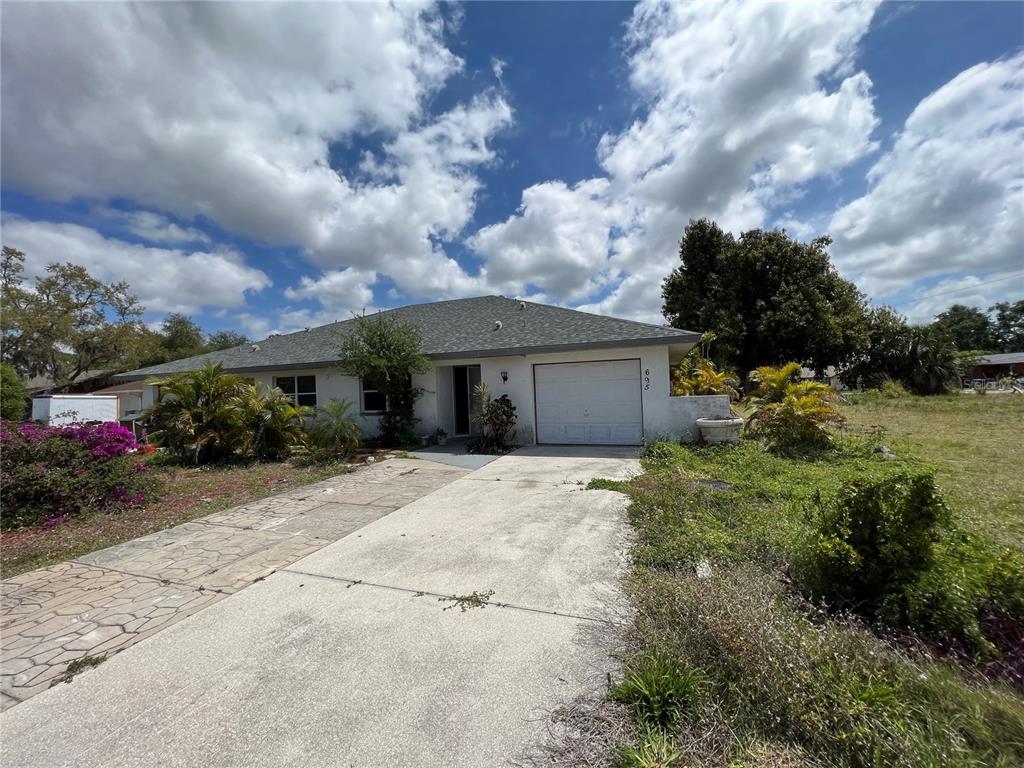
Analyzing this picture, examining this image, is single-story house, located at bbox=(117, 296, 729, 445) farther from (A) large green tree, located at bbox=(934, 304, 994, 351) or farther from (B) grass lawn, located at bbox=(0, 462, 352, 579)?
(A) large green tree, located at bbox=(934, 304, 994, 351)

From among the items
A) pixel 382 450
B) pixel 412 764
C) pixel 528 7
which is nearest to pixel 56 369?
pixel 382 450

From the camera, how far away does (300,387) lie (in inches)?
572

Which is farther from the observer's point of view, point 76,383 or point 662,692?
point 76,383

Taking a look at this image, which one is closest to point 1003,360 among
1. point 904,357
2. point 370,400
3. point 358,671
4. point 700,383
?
point 904,357

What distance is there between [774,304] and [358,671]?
84.5ft

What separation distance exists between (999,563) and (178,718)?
4.70 m

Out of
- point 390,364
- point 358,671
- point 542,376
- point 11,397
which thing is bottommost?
point 358,671

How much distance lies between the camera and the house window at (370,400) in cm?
1323

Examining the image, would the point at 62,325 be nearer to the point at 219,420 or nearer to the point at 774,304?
the point at 219,420

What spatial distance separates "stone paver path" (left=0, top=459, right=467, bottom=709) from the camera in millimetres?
3035

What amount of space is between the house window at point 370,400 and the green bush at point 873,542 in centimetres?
1187

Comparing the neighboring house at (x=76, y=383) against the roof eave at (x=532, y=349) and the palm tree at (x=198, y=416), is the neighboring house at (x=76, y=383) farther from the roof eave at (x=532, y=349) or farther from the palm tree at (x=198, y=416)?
the palm tree at (x=198, y=416)

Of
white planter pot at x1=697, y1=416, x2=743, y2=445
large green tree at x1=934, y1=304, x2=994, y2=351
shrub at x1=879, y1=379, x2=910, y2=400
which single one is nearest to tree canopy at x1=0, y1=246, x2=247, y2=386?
white planter pot at x1=697, y1=416, x2=743, y2=445

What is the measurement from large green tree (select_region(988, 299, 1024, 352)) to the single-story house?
81.0 metres
